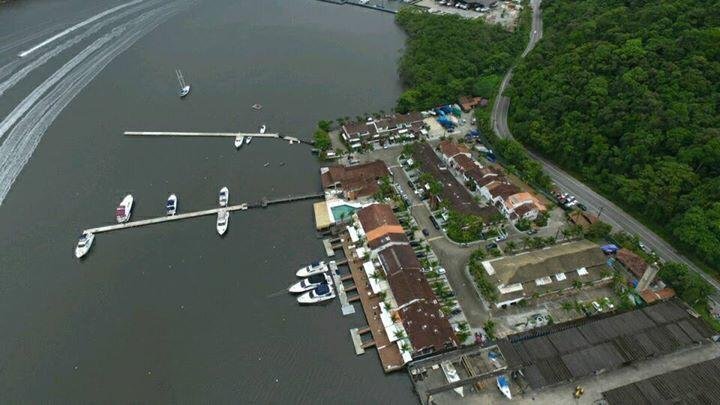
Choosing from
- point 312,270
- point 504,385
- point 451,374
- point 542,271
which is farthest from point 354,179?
point 504,385

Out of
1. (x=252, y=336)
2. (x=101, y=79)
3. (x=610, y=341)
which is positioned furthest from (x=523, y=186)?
(x=101, y=79)

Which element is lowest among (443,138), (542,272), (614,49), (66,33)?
(542,272)

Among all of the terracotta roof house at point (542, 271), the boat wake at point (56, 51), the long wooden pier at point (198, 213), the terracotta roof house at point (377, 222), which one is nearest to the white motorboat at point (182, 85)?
the boat wake at point (56, 51)

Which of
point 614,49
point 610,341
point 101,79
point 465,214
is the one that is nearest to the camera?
point 610,341

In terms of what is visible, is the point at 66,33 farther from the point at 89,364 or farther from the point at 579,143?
the point at 579,143

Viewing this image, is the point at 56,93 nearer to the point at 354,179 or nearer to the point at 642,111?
the point at 354,179

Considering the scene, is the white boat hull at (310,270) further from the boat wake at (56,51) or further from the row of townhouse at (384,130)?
the boat wake at (56,51)

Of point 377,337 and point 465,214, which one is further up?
point 465,214
